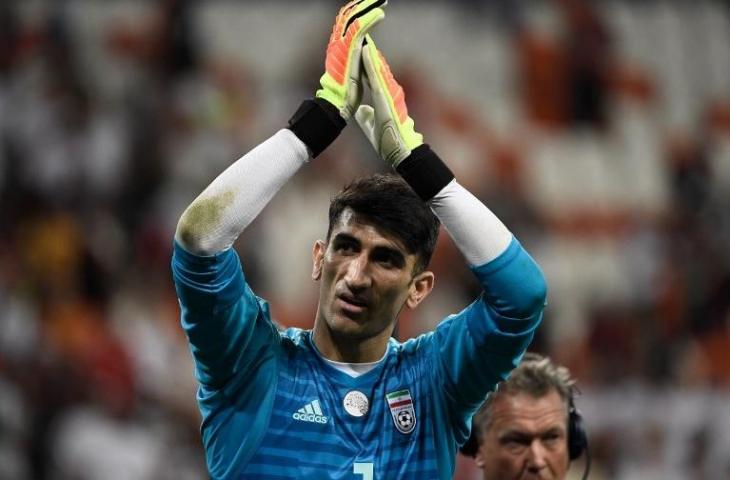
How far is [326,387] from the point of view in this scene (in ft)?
11.2

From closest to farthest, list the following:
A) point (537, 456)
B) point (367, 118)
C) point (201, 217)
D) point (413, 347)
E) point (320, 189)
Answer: point (201, 217)
point (367, 118)
point (413, 347)
point (537, 456)
point (320, 189)

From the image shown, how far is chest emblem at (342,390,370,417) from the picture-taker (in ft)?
11.1

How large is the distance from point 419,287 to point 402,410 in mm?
355

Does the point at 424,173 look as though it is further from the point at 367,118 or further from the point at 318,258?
the point at 318,258

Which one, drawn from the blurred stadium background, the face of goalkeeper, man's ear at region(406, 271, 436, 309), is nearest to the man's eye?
the face of goalkeeper

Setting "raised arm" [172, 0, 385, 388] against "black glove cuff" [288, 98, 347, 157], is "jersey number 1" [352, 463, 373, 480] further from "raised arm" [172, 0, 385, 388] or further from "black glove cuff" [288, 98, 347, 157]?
"black glove cuff" [288, 98, 347, 157]

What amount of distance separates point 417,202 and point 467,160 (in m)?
7.11

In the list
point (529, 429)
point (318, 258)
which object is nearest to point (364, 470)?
point (318, 258)

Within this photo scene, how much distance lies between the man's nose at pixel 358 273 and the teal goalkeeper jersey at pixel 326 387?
25 centimetres

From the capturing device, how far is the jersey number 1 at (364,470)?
10.8 feet

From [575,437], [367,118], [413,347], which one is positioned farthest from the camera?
[575,437]

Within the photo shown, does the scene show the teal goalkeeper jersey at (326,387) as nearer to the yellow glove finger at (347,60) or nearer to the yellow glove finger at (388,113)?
the yellow glove finger at (388,113)

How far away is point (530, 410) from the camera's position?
4352 mm

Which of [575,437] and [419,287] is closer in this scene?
[419,287]
